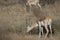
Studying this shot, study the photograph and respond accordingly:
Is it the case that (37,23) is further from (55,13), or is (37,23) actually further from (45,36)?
(55,13)

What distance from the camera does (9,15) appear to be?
20.5 ft

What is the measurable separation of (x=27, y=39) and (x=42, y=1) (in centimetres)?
157

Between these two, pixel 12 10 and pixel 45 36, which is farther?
pixel 12 10

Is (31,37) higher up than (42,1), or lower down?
lower down

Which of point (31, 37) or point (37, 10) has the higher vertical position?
point (37, 10)

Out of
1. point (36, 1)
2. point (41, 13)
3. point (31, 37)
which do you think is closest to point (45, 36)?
point (31, 37)

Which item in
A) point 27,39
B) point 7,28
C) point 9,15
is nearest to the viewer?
point 27,39

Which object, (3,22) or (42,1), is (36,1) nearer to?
(42,1)

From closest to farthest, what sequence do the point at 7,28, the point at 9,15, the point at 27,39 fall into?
A: the point at 27,39, the point at 7,28, the point at 9,15

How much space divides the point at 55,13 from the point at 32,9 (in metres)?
0.65

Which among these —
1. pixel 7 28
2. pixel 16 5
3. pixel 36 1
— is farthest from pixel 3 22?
pixel 36 1

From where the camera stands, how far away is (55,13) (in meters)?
6.26

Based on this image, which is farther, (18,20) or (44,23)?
Answer: (18,20)

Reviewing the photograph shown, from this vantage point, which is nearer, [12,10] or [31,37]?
[31,37]
